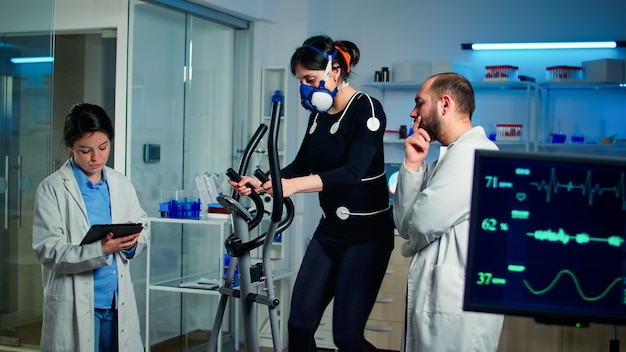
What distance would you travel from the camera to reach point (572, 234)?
1.42 meters

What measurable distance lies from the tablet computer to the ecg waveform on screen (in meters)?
1.69

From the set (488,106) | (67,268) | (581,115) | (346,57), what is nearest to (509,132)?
(488,106)

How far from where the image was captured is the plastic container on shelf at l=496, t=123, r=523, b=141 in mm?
5316

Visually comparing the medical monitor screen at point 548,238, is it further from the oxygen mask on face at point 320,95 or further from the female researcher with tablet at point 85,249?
the female researcher with tablet at point 85,249

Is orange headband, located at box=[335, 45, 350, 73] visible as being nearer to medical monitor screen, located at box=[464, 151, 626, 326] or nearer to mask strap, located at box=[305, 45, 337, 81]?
mask strap, located at box=[305, 45, 337, 81]

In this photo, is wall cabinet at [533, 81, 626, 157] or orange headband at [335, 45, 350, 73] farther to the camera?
wall cabinet at [533, 81, 626, 157]

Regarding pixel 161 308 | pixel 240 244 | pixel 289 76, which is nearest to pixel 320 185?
pixel 240 244

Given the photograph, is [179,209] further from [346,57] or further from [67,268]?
[346,57]

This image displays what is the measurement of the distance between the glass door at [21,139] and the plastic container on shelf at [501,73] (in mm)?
2840

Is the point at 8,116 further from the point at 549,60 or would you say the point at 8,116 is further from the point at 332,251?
the point at 549,60

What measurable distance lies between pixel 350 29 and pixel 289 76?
2.65 ft

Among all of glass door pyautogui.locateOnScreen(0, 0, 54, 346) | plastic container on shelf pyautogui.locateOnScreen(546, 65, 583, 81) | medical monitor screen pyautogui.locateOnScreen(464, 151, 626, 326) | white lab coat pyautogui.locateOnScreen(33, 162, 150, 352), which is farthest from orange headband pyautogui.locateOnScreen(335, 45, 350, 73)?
plastic container on shelf pyautogui.locateOnScreen(546, 65, 583, 81)

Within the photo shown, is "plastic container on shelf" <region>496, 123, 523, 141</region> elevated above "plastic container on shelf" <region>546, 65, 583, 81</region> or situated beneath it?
situated beneath

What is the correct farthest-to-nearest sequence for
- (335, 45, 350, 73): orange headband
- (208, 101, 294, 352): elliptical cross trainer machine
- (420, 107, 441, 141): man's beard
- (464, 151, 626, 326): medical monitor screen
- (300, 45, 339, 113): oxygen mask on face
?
(335, 45, 350, 73): orange headband → (300, 45, 339, 113): oxygen mask on face → (208, 101, 294, 352): elliptical cross trainer machine → (420, 107, 441, 141): man's beard → (464, 151, 626, 326): medical monitor screen
